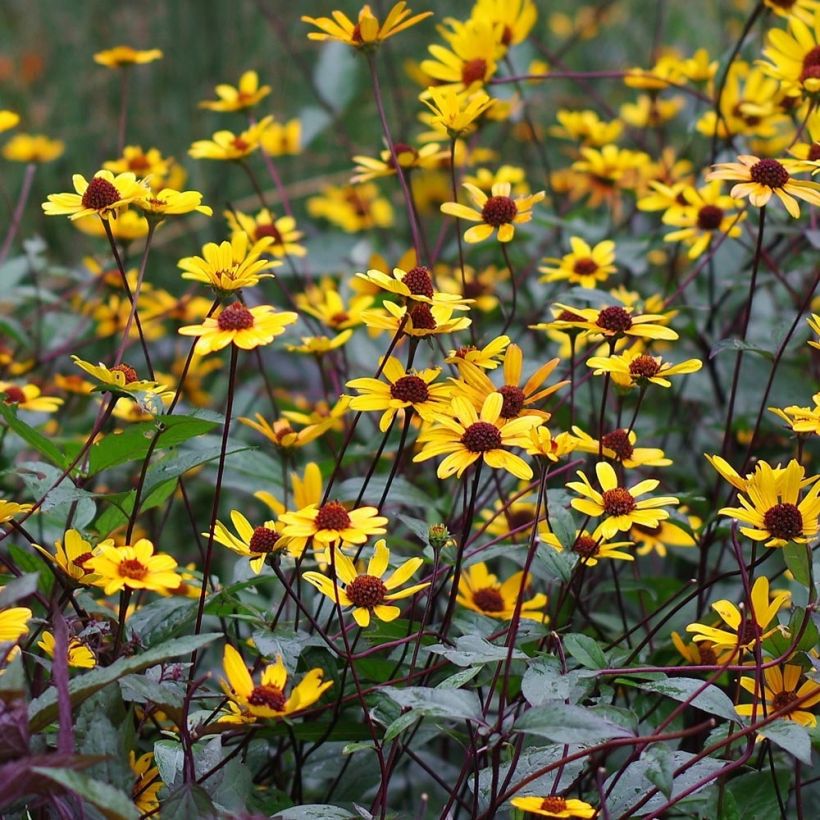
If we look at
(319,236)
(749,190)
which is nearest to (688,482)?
(749,190)

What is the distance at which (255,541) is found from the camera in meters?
0.78

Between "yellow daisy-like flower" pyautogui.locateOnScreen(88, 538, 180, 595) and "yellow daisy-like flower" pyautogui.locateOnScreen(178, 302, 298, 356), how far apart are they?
0.14 meters

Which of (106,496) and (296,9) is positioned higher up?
(106,496)

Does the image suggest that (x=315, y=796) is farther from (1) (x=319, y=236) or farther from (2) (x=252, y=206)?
(2) (x=252, y=206)

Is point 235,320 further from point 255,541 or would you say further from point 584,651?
point 584,651

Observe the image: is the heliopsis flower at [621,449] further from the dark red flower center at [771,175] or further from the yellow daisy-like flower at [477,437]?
the dark red flower center at [771,175]

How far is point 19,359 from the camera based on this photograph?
5.13 ft

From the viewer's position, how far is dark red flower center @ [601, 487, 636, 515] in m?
0.78

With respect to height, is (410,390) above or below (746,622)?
above

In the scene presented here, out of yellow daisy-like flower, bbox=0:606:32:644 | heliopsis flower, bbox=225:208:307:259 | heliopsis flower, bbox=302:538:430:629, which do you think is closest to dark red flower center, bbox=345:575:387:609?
heliopsis flower, bbox=302:538:430:629

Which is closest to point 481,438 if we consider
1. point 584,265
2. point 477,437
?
point 477,437

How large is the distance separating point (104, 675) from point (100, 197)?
1.20 ft

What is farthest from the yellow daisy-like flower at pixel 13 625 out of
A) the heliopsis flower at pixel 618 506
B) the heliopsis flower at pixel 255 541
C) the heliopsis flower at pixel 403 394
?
the heliopsis flower at pixel 618 506

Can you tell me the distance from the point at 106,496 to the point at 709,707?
0.43 m
